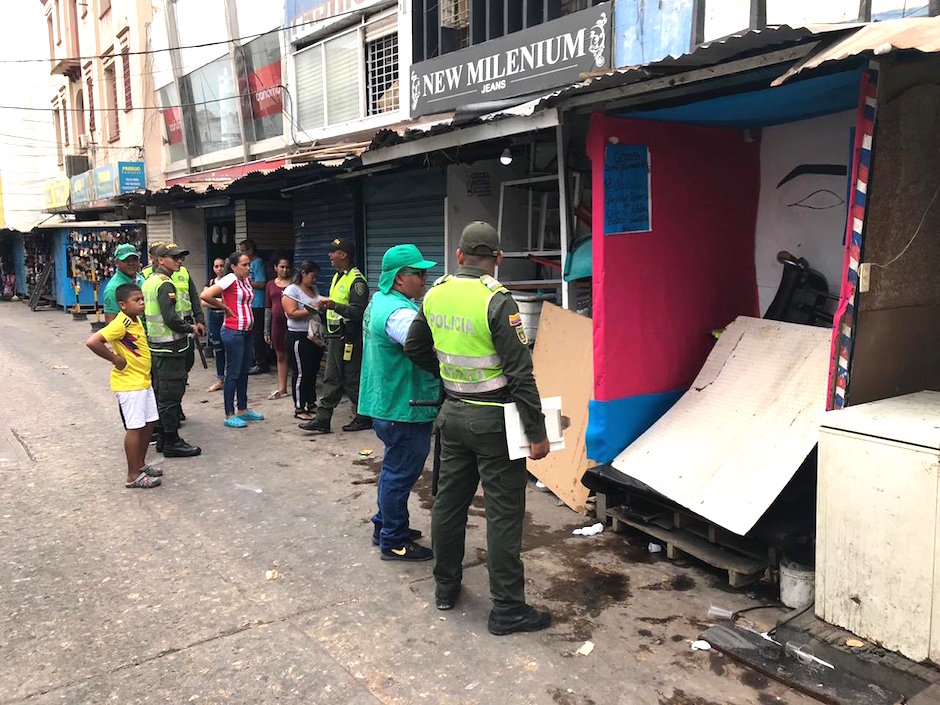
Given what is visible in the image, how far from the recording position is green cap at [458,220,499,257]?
11.8 feet

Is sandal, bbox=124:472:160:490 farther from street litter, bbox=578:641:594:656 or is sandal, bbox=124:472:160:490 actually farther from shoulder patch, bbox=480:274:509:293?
street litter, bbox=578:641:594:656

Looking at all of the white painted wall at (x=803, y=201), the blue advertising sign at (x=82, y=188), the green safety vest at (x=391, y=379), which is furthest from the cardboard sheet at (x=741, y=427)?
the blue advertising sign at (x=82, y=188)

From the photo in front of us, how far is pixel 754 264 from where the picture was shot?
5.77 metres

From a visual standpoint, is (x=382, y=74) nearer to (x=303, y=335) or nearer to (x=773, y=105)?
(x=303, y=335)

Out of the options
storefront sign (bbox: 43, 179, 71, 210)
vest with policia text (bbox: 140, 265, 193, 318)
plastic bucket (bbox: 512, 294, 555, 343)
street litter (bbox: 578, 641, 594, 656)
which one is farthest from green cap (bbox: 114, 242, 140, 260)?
storefront sign (bbox: 43, 179, 71, 210)

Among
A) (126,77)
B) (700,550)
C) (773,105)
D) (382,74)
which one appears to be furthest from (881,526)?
(126,77)

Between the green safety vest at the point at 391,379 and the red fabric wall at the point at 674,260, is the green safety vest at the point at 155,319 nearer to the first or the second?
the green safety vest at the point at 391,379

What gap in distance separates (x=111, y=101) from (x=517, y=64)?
17882 mm

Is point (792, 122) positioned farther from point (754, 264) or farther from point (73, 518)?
point (73, 518)

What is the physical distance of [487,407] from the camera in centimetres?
351

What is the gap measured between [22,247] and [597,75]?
101 ft

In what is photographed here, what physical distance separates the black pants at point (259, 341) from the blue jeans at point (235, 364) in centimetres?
301

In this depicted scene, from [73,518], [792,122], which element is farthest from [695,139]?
[73,518]

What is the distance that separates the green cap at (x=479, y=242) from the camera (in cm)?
359
